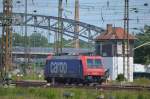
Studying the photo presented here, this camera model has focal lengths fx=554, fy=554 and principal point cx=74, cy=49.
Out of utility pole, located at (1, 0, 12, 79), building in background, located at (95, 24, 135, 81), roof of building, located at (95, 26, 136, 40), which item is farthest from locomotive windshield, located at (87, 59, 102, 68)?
roof of building, located at (95, 26, 136, 40)

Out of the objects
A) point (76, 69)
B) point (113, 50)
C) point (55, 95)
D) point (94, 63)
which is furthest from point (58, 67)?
point (113, 50)

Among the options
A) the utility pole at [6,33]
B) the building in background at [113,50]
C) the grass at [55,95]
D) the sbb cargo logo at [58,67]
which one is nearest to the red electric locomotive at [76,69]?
the sbb cargo logo at [58,67]

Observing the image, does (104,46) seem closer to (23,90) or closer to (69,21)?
(69,21)

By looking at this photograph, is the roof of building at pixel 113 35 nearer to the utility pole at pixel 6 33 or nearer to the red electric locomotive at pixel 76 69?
the red electric locomotive at pixel 76 69

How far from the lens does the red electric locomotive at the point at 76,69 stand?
5212 centimetres

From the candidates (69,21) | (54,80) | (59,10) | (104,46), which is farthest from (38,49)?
(54,80)

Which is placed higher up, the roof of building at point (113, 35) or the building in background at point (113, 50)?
the roof of building at point (113, 35)

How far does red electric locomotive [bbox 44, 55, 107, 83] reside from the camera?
52125mm

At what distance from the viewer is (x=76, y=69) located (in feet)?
174

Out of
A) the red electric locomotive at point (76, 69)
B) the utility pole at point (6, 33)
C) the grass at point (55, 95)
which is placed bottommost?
the grass at point (55, 95)

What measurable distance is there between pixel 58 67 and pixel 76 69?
120 inches

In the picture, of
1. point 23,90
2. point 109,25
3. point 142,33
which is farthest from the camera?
point 142,33

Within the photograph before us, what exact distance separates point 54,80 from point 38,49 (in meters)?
114

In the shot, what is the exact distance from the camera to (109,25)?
4013 inches
